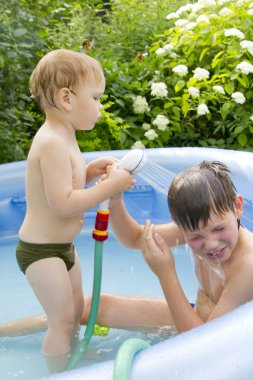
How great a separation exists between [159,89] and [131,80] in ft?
1.50

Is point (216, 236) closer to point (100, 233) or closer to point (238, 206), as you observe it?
point (238, 206)

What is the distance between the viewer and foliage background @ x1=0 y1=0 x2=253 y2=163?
4.30m

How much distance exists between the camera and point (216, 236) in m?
2.03

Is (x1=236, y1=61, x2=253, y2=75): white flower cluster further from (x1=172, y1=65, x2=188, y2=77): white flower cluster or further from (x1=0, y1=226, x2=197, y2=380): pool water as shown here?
(x1=0, y1=226, x2=197, y2=380): pool water

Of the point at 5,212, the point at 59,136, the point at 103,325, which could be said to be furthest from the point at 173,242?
the point at 5,212

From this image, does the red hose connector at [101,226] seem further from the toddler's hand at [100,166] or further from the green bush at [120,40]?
the green bush at [120,40]

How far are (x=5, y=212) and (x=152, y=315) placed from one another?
4.73 ft

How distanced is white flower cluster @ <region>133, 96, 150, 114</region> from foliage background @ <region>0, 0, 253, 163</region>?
50 mm

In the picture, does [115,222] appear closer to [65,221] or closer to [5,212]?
[65,221]

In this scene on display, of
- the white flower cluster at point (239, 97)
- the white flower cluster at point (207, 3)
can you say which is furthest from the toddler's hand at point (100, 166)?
the white flower cluster at point (207, 3)

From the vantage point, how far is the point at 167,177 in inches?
124

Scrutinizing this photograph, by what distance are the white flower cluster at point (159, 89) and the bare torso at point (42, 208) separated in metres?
2.26

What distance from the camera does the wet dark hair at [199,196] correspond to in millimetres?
2006

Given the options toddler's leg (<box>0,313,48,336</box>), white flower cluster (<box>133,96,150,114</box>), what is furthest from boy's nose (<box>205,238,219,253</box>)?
white flower cluster (<box>133,96,150,114</box>)
